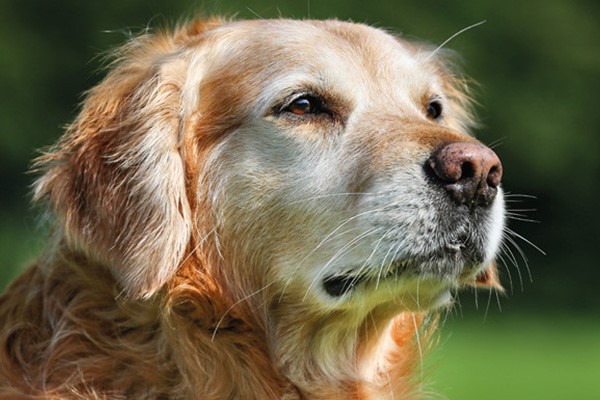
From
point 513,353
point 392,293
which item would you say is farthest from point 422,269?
point 513,353

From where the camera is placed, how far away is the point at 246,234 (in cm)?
451

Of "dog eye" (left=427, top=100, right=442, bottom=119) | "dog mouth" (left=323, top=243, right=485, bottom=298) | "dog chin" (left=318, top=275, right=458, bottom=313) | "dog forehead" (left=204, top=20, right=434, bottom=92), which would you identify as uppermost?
"dog forehead" (left=204, top=20, right=434, bottom=92)

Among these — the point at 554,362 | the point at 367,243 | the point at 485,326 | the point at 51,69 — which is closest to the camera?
the point at 367,243

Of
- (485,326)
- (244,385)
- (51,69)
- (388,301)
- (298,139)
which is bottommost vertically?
(485,326)

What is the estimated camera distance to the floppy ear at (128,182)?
4320 mm

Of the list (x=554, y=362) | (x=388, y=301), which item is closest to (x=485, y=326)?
(x=554, y=362)

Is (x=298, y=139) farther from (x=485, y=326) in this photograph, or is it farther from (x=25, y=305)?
(x=485, y=326)

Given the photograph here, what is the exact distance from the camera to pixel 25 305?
15.1ft

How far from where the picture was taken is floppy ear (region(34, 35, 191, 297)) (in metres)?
4.32

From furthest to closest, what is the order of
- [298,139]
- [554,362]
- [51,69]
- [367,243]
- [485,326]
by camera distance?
1. [51,69]
2. [485,326]
3. [554,362]
4. [298,139]
5. [367,243]

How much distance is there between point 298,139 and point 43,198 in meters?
1.08

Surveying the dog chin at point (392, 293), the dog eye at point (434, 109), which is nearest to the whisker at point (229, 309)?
the dog chin at point (392, 293)

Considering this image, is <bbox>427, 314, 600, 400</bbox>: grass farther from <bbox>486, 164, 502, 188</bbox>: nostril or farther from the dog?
<bbox>486, 164, 502, 188</bbox>: nostril

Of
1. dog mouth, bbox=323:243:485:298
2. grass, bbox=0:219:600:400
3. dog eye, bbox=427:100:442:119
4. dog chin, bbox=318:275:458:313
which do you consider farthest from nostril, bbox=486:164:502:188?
grass, bbox=0:219:600:400
